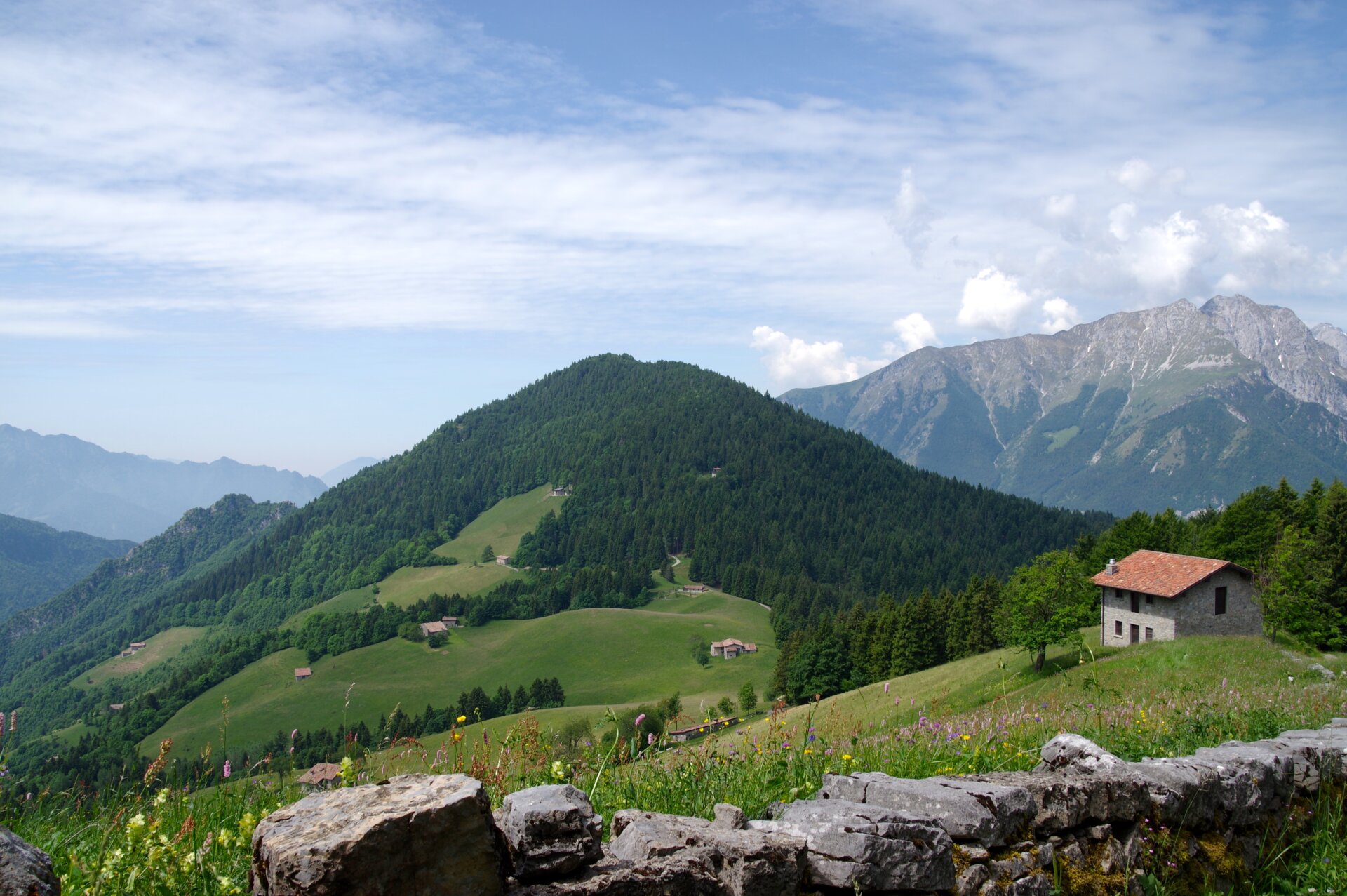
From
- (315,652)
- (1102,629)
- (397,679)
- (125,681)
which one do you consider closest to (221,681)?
(315,652)

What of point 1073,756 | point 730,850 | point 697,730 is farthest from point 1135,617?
point 730,850

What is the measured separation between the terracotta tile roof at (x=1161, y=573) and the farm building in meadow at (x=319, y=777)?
51055 millimetres

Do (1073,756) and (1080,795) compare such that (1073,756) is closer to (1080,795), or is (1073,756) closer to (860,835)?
(1080,795)

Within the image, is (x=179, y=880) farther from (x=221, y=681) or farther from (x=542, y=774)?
(x=221, y=681)

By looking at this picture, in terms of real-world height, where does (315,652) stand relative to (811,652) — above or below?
below

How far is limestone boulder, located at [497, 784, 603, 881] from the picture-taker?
336 cm

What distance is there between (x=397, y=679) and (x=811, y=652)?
268 feet

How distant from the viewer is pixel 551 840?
3.38m

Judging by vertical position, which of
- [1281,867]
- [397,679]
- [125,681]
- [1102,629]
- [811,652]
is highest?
[1281,867]

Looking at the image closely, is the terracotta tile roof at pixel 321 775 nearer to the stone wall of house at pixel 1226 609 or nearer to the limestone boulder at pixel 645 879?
the limestone boulder at pixel 645 879

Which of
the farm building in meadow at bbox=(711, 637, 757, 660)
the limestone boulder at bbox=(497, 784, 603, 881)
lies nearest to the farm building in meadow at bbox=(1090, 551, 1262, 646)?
the limestone boulder at bbox=(497, 784, 603, 881)

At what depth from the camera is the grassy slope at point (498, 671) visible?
4688 inches

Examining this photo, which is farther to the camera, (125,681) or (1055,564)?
(125,681)

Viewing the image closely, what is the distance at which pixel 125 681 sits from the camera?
18912 centimetres
